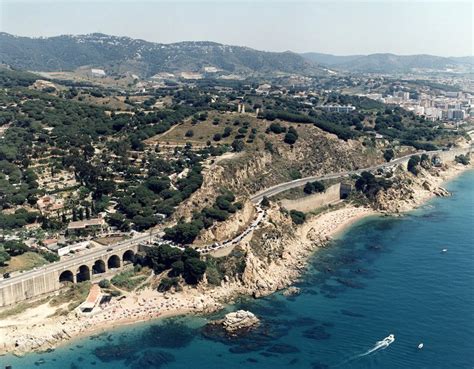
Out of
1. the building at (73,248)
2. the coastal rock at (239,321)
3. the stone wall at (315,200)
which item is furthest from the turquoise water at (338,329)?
the stone wall at (315,200)

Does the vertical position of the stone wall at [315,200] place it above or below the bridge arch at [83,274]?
above

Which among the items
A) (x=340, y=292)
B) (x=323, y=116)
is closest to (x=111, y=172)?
(x=340, y=292)

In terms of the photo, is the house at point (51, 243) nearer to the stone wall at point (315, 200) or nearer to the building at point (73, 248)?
the building at point (73, 248)

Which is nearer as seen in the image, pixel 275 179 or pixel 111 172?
pixel 111 172

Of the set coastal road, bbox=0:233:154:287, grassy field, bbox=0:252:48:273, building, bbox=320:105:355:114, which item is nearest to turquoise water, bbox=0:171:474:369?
coastal road, bbox=0:233:154:287

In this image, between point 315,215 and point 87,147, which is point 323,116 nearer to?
point 315,215

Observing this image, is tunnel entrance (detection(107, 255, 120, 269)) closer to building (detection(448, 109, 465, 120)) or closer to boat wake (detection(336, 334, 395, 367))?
boat wake (detection(336, 334, 395, 367))
